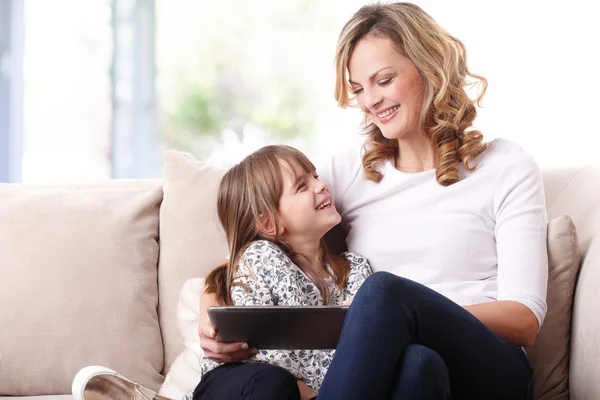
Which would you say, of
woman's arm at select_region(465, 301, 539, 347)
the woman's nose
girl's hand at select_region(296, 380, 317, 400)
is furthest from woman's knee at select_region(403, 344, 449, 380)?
the woman's nose

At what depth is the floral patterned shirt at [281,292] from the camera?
159 cm

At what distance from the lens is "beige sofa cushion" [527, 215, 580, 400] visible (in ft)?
5.46

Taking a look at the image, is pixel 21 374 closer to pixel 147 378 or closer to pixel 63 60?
pixel 147 378

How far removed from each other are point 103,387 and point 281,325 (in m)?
0.51

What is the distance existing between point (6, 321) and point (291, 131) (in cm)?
225

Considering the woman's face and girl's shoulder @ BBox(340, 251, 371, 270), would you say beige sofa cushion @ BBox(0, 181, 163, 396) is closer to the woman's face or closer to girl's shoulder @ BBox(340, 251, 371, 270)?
girl's shoulder @ BBox(340, 251, 371, 270)

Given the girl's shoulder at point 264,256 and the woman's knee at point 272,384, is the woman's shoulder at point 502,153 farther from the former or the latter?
the woman's knee at point 272,384

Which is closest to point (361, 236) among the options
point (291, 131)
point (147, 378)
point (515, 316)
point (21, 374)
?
point (515, 316)

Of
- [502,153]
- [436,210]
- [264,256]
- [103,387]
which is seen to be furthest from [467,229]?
[103,387]

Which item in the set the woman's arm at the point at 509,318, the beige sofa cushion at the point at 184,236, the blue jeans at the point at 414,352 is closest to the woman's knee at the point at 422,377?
the blue jeans at the point at 414,352

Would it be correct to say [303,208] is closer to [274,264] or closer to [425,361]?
[274,264]

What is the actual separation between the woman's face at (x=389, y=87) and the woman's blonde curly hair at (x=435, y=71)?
19 millimetres

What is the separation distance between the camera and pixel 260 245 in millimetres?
1705

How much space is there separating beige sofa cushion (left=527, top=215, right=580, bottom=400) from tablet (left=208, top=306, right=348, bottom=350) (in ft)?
1.95
